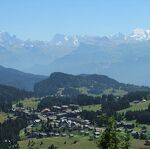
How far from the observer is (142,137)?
197375 mm

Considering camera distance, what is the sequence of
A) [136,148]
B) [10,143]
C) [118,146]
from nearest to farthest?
[118,146]
[136,148]
[10,143]

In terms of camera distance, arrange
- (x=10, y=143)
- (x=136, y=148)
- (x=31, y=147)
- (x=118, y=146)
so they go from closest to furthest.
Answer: (x=118, y=146), (x=136, y=148), (x=31, y=147), (x=10, y=143)

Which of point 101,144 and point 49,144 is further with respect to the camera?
point 49,144

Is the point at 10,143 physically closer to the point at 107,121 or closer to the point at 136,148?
the point at 136,148

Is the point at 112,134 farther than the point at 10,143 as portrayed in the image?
No

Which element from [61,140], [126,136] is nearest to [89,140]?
[61,140]

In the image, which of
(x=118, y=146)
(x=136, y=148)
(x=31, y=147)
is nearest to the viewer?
(x=118, y=146)

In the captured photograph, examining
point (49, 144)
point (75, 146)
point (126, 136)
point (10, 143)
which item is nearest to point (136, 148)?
point (75, 146)

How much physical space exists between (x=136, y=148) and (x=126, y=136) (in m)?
128

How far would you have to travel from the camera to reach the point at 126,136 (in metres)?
43.7

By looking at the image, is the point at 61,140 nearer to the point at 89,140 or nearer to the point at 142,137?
the point at 89,140

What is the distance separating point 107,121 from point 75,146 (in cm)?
13854

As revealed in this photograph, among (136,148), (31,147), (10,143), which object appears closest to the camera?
(136,148)

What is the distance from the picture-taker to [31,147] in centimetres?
18075
